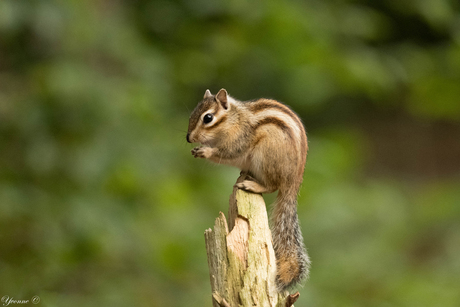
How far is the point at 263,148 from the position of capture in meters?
2.20

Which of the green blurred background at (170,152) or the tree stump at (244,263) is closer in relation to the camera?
the tree stump at (244,263)

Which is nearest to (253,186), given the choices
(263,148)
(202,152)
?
(263,148)

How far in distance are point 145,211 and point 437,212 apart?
3.86 m

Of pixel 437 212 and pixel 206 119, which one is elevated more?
pixel 437 212

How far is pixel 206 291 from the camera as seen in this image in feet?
10.3

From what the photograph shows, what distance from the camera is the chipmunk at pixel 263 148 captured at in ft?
6.79

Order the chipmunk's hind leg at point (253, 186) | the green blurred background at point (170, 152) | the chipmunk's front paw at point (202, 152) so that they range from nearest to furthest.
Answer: the chipmunk's hind leg at point (253, 186) < the chipmunk's front paw at point (202, 152) < the green blurred background at point (170, 152)

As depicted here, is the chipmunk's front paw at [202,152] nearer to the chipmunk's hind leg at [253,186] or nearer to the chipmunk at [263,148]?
the chipmunk at [263,148]

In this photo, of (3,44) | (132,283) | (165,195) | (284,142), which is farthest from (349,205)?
(3,44)

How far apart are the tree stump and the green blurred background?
1161 millimetres

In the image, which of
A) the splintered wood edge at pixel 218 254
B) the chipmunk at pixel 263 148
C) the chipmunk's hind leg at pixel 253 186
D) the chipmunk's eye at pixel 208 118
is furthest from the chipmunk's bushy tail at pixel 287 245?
the chipmunk's eye at pixel 208 118

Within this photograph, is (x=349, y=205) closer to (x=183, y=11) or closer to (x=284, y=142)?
(x=183, y=11)

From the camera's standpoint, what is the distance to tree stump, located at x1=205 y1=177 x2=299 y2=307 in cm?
171

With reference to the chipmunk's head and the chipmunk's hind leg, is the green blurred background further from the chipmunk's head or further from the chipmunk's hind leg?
the chipmunk's hind leg
